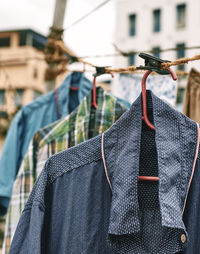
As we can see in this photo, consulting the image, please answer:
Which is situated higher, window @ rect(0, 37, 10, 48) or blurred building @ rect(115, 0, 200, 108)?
blurred building @ rect(115, 0, 200, 108)

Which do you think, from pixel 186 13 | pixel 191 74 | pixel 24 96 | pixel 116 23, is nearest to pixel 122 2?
pixel 116 23

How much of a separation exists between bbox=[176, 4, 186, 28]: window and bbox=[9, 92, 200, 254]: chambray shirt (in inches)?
745

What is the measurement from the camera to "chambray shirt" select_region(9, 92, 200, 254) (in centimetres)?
108

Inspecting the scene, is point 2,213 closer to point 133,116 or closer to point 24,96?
point 133,116

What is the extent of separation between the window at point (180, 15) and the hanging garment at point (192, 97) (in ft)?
59.8

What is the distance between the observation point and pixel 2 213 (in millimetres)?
1938

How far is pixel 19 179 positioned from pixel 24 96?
17.4 meters

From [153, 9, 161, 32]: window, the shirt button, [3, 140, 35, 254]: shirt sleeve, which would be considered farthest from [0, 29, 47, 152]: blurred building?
the shirt button

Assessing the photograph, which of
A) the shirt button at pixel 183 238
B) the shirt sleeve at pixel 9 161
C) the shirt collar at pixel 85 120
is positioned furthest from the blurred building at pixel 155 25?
the shirt button at pixel 183 238

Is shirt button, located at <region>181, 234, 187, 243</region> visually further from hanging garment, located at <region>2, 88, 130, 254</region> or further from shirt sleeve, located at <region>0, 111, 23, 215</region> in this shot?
shirt sleeve, located at <region>0, 111, 23, 215</region>

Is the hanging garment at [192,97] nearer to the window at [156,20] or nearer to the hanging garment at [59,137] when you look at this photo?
the hanging garment at [59,137]

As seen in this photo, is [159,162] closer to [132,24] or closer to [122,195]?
[122,195]

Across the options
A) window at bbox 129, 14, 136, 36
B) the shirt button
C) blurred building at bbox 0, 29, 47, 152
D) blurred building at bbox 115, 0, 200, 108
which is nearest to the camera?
the shirt button

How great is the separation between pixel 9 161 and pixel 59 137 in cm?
42
